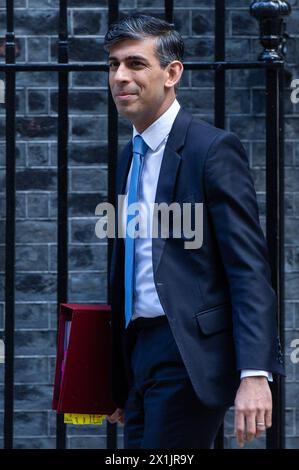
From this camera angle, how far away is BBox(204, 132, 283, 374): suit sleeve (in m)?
3.19

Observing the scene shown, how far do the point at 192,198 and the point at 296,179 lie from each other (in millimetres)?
1698

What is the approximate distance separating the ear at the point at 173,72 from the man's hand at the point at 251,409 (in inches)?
33.5

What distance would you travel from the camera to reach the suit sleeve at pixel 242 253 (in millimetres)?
3191

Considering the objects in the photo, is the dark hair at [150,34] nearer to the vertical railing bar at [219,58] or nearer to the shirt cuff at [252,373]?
the vertical railing bar at [219,58]

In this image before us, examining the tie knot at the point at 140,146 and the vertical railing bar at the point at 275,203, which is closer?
the tie knot at the point at 140,146

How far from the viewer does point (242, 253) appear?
10.5 ft

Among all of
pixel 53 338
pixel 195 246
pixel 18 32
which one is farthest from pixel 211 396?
pixel 18 32

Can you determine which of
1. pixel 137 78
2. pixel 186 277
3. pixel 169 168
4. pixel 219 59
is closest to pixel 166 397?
pixel 186 277

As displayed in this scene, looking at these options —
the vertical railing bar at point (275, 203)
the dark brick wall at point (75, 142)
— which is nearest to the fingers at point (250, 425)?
the vertical railing bar at point (275, 203)

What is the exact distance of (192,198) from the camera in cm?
330

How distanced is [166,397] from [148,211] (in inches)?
20.9

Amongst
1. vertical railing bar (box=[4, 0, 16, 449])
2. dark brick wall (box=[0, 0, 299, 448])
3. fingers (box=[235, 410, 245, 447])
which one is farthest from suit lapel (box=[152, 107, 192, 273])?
dark brick wall (box=[0, 0, 299, 448])

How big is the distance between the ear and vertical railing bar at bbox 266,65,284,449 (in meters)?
0.64

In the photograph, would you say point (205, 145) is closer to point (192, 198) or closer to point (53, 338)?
point (192, 198)
